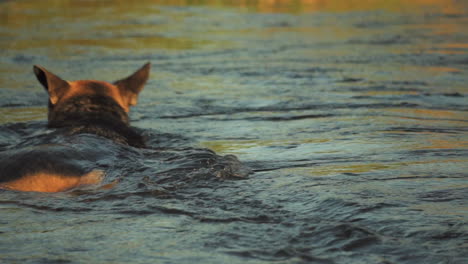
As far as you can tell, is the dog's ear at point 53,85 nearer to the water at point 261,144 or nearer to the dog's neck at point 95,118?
the dog's neck at point 95,118

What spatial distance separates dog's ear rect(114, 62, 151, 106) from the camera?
709 cm

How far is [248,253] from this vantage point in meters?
3.46

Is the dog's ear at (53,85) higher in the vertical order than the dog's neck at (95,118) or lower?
higher

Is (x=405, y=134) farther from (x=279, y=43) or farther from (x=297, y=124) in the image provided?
(x=279, y=43)

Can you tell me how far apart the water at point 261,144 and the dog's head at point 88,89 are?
485mm

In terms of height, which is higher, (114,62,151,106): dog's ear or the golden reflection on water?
(114,62,151,106): dog's ear

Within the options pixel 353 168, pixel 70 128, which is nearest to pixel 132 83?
pixel 70 128

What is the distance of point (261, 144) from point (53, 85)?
1880 millimetres

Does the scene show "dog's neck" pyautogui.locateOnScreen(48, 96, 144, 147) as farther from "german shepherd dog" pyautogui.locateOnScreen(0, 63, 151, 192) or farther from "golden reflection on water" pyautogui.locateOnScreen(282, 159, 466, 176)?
"golden reflection on water" pyautogui.locateOnScreen(282, 159, 466, 176)

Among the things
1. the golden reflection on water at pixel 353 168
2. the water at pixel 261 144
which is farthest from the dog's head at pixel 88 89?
the golden reflection on water at pixel 353 168

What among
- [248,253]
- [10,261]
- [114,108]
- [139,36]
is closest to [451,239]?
[248,253]

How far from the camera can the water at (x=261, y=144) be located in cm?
364

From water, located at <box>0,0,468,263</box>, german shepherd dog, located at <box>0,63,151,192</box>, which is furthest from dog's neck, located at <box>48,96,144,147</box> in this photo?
water, located at <box>0,0,468,263</box>

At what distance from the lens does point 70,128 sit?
19.4 feet
